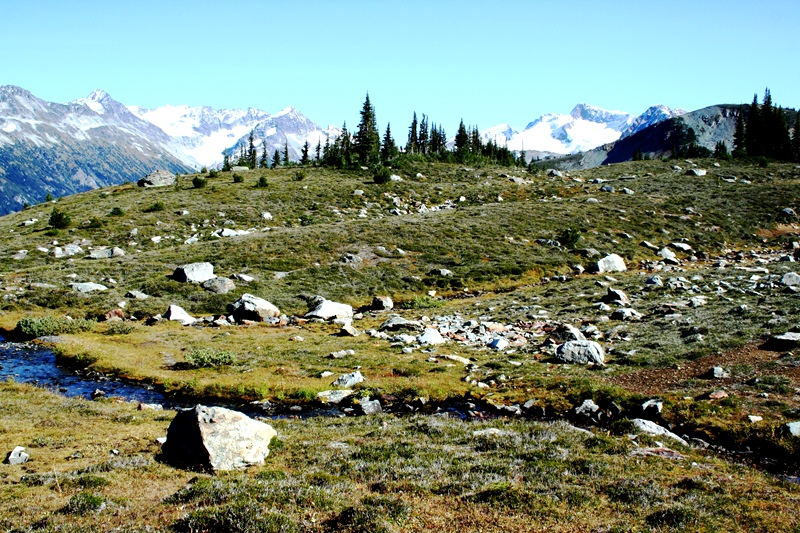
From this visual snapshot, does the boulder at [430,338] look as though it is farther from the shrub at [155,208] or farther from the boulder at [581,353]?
the shrub at [155,208]

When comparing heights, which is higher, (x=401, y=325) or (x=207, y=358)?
(x=207, y=358)

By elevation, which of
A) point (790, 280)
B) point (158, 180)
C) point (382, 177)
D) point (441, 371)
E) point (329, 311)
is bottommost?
point (329, 311)

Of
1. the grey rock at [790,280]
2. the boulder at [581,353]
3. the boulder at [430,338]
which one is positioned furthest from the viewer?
the grey rock at [790,280]

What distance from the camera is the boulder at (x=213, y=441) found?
1210cm

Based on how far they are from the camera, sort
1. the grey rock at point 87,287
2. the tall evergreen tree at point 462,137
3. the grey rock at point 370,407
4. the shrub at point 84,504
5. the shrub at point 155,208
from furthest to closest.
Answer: the tall evergreen tree at point 462,137
the shrub at point 155,208
the grey rock at point 87,287
the grey rock at point 370,407
the shrub at point 84,504

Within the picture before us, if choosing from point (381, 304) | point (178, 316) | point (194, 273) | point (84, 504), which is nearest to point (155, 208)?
point (194, 273)

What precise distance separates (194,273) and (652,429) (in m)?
35.5

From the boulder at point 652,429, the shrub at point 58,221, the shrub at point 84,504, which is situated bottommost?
the boulder at point 652,429

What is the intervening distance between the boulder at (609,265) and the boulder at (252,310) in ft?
105

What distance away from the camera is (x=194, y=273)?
39938 millimetres

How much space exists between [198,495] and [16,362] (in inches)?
809

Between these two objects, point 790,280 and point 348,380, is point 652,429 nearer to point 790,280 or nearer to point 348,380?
point 348,380

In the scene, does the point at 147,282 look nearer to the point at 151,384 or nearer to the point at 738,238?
the point at 151,384

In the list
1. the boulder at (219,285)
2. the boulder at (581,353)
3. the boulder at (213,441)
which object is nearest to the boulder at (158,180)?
the boulder at (219,285)
